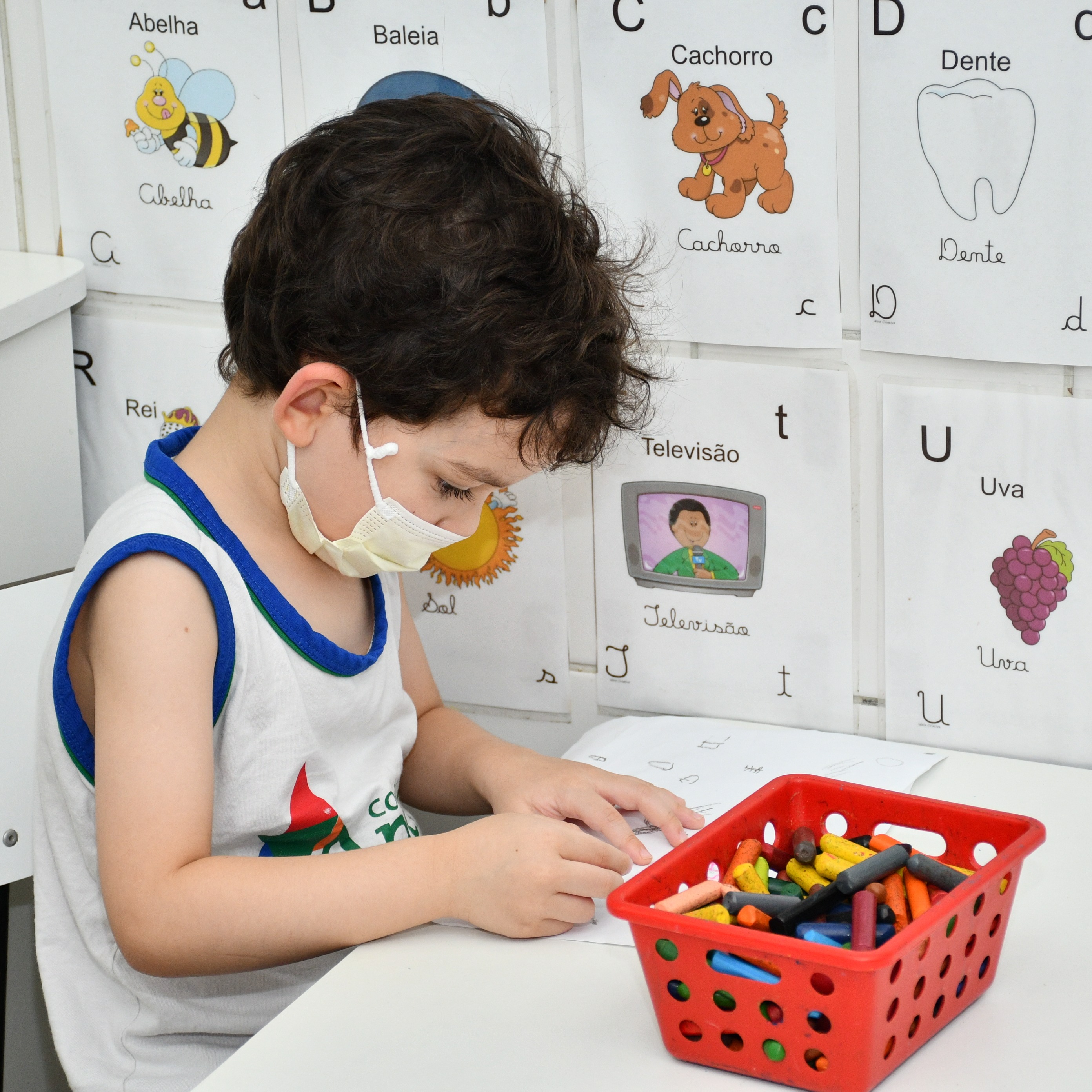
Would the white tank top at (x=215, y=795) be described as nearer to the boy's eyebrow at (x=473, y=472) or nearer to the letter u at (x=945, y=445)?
the boy's eyebrow at (x=473, y=472)

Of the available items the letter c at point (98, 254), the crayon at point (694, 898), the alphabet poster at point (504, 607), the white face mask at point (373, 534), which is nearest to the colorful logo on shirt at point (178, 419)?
the letter c at point (98, 254)

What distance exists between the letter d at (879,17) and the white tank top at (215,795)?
0.51m

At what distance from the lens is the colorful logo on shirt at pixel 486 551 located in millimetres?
1043

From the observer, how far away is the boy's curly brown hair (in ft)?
2.31

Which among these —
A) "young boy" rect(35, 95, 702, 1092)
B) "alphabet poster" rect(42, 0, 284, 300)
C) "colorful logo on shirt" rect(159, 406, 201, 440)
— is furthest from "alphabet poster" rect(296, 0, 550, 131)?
"colorful logo on shirt" rect(159, 406, 201, 440)

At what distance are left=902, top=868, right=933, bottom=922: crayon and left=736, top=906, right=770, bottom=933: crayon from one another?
7 cm

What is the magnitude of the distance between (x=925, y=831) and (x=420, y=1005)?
0.95ft

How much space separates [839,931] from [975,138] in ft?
1.64

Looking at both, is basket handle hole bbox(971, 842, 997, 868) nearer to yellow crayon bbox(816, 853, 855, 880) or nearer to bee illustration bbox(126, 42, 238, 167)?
yellow crayon bbox(816, 853, 855, 880)

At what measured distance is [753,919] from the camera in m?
0.61

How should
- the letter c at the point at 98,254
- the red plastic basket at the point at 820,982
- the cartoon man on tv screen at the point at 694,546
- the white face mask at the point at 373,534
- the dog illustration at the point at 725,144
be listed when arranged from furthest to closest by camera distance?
the letter c at the point at 98,254 < the cartoon man on tv screen at the point at 694,546 < the dog illustration at the point at 725,144 < the white face mask at the point at 373,534 < the red plastic basket at the point at 820,982

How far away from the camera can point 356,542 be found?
80cm

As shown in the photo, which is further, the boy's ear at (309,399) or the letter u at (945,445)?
the letter u at (945,445)

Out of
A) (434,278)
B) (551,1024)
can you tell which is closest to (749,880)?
(551,1024)
